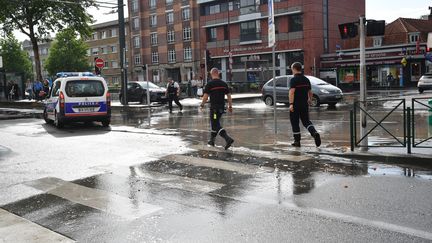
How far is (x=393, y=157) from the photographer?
834cm

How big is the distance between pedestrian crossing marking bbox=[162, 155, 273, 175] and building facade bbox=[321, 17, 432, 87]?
40.5 metres

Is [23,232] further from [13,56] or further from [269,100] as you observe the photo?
[13,56]

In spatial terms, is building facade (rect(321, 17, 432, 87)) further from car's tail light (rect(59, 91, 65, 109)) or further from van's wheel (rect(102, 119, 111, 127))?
car's tail light (rect(59, 91, 65, 109))

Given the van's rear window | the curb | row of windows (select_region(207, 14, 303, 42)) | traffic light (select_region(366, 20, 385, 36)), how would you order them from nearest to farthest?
the curb → traffic light (select_region(366, 20, 385, 36)) → the van's rear window → row of windows (select_region(207, 14, 303, 42))

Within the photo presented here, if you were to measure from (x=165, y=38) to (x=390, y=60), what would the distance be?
3336 cm

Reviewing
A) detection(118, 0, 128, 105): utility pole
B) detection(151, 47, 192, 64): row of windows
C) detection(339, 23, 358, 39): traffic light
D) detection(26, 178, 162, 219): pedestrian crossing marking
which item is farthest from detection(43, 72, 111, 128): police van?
detection(151, 47, 192, 64): row of windows

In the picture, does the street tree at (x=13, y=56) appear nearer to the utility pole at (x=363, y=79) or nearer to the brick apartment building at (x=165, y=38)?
the brick apartment building at (x=165, y=38)

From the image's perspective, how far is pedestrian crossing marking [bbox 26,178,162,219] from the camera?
19.0ft

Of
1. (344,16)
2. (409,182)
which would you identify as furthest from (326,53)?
(409,182)

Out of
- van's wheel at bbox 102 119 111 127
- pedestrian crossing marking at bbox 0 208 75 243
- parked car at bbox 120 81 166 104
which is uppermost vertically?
parked car at bbox 120 81 166 104

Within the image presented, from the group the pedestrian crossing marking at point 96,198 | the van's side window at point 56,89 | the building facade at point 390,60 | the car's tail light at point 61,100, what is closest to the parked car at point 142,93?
the van's side window at point 56,89

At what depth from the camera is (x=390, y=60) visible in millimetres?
47906

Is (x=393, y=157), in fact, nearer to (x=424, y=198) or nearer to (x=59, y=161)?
(x=424, y=198)

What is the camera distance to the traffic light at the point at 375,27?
9148 mm
